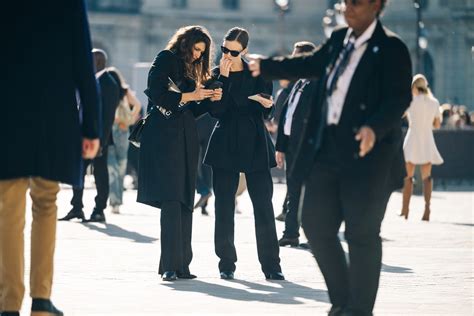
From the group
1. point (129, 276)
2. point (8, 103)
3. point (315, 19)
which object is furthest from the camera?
point (315, 19)

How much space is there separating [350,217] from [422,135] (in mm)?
12067

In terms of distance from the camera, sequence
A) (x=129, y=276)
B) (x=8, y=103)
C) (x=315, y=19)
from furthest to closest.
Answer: (x=315, y=19) < (x=129, y=276) < (x=8, y=103)

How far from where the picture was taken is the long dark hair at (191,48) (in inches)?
416

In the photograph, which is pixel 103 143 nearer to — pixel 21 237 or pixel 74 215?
pixel 74 215

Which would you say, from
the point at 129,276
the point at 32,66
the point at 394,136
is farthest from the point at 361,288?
the point at 129,276

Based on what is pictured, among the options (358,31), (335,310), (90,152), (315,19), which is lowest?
(315,19)

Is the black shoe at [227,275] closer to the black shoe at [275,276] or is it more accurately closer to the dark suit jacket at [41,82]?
the black shoe at [275,276]

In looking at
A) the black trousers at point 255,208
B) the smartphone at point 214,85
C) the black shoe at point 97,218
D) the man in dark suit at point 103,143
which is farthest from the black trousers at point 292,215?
the black shoe at point 97,218

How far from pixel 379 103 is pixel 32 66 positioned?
1.71 metres

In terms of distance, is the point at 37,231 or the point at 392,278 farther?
the point at 392,278

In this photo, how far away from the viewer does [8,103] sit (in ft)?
24.0

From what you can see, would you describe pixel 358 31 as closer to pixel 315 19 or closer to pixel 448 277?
pixel 448 277

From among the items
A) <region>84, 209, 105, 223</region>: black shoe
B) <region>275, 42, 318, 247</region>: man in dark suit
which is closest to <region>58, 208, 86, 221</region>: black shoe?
<region>84, 209, 105, 223</region>: black shoe

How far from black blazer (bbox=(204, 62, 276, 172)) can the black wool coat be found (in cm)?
29
